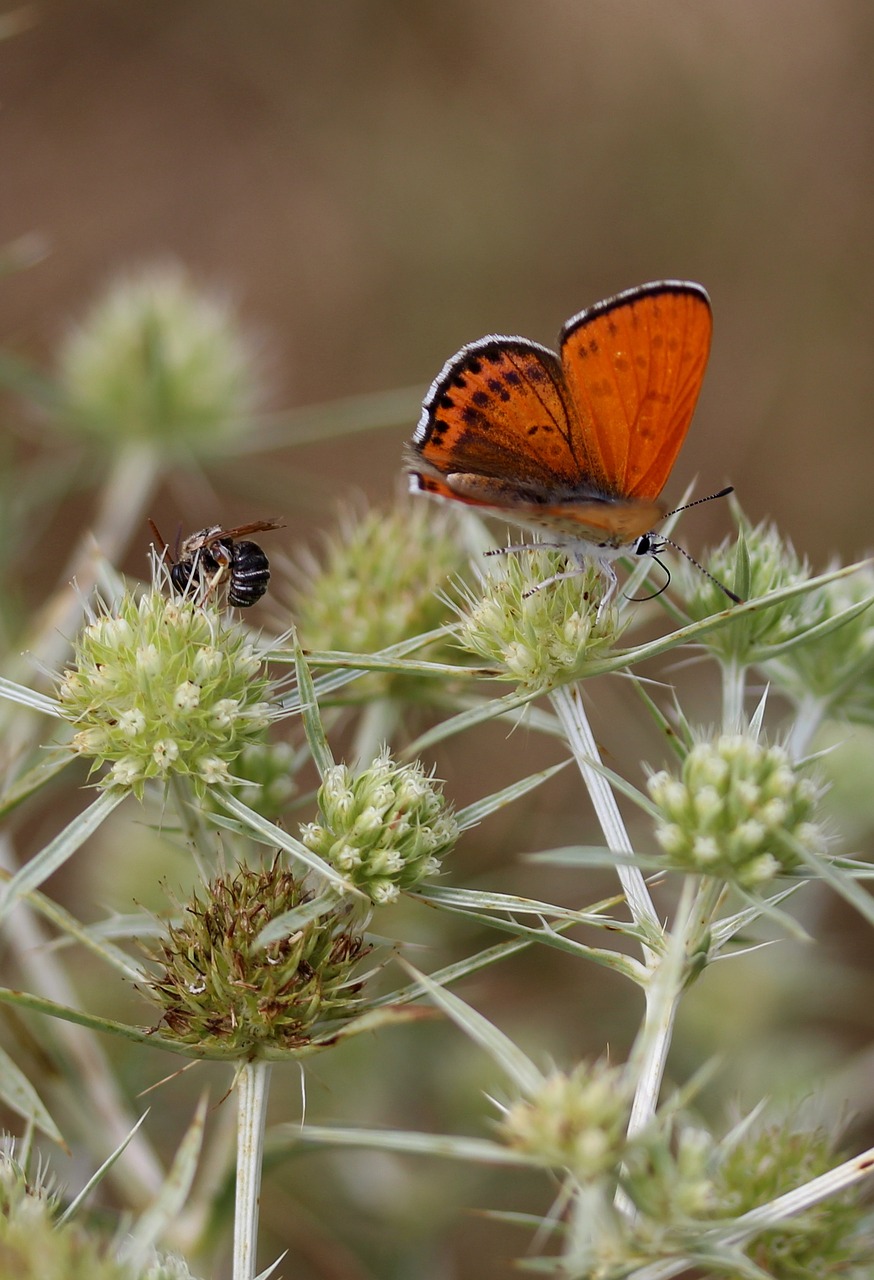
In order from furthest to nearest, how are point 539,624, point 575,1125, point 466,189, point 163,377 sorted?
point 466,189 → point 163,377 → point 539,624 → point 575,1125

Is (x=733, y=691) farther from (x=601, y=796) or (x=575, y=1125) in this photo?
(x=575, y=1125)

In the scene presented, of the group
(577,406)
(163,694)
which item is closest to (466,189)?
(577,406)

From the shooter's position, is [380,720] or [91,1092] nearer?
[91,1092]

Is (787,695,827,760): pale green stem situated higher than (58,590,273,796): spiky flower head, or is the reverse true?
(787,695,827,760): pale green stem

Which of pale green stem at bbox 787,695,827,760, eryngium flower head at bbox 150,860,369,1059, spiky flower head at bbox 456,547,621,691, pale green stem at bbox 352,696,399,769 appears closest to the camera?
eryngium flower head at bbox 150,860,369,1059

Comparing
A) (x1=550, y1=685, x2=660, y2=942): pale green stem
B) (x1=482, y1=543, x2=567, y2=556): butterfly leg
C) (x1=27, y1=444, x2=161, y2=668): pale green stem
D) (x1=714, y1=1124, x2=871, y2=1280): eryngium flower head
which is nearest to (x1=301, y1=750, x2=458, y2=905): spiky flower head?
(x1=550, y1=685, x2=660, y2=942): pale green stem

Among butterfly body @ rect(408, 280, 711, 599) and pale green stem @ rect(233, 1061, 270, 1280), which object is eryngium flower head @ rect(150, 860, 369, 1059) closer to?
pale green stem @ rect(233, 1061, 270, 1280)

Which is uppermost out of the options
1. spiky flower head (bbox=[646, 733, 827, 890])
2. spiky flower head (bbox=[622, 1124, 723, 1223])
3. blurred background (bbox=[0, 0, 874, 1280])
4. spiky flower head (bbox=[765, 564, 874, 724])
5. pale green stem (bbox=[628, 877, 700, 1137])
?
blurred background (bbox=[0, 0, 874, 1280])
